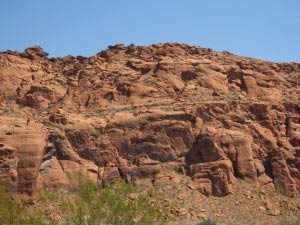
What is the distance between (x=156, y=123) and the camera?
58.1 metres

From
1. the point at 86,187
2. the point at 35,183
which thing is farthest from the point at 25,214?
the point at 35,183

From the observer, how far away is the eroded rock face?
5375 centimetres

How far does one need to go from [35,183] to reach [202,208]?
1568 cm

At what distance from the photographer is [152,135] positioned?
188 ft

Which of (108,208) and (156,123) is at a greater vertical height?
(156,123)

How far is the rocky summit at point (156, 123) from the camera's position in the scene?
53469mm

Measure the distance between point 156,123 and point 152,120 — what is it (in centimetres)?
62

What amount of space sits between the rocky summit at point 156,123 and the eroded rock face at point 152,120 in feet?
0.36

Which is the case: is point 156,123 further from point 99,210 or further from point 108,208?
point 99,210

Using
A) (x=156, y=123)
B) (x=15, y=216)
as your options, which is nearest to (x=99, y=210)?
(x=15, y=216)

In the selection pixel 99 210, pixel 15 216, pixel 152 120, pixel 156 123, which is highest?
pixel 152 120

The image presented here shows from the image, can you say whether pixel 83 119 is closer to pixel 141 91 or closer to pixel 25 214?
pixel 141 91

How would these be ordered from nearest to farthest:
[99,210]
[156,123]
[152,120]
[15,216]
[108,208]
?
[99,210]
[108,208]
[15,216]
[156,123]
[152,120]

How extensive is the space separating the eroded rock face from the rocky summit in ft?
0.36
